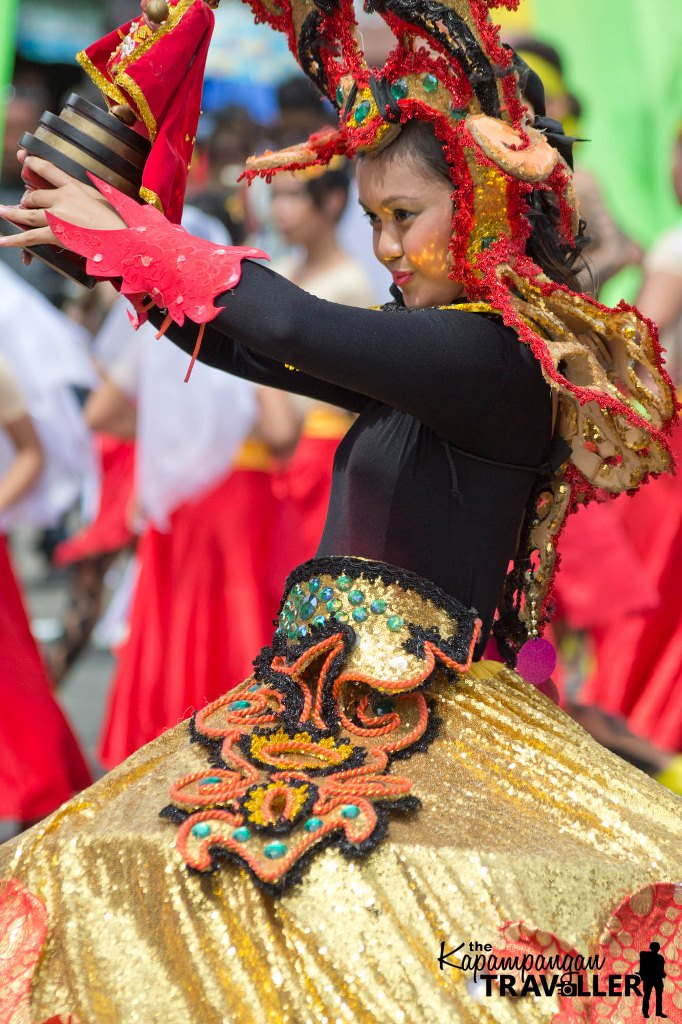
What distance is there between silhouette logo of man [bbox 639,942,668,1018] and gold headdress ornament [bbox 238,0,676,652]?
0.82 meters

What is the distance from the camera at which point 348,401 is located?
2.71m

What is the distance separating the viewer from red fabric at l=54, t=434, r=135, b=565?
21.5 feet

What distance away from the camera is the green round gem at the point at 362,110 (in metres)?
2.42

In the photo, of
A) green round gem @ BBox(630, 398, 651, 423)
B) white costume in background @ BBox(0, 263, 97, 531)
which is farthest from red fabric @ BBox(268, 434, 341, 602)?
green round gem @ BBox(630, 398, 651, 423)

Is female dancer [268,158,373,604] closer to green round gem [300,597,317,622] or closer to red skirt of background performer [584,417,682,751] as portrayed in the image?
red skirt of background performer [584,417,682,751]

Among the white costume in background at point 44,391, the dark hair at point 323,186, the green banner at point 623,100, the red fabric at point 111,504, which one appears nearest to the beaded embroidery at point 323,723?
the white costume in background at point 44,391

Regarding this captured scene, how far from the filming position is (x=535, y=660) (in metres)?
2.75

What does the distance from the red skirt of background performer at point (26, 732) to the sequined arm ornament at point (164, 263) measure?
207cm

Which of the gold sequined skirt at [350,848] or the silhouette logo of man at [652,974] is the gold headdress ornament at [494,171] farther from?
the silhouette logo of man at [652,974]

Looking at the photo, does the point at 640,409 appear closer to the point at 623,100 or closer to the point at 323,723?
the point at 323,723

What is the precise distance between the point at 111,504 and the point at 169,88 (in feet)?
14.1

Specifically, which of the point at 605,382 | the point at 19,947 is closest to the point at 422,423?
the point at 605,382

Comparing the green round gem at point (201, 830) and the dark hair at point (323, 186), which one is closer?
the green round gem at point (201, 830)

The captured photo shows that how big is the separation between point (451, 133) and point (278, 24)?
0.42m
